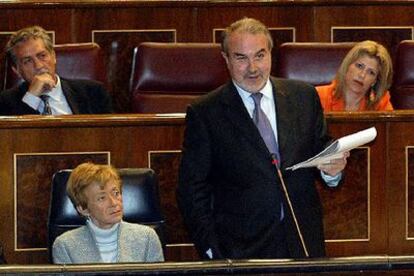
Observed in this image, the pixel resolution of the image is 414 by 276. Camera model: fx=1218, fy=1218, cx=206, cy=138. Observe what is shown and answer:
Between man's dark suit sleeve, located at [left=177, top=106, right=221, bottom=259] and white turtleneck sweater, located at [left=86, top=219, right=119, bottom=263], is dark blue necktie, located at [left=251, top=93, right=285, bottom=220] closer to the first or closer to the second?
man's dark suit sleeve, located at [left=177, top=106, right=221, bottom=259]

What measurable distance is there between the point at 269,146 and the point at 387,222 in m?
0.77

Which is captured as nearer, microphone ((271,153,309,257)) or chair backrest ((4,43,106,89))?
microphone ((271,153,309,257))

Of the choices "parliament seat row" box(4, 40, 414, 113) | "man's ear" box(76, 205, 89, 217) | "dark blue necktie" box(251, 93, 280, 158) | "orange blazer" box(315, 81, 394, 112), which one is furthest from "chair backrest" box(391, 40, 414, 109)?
"man's ear" box(76, 205, 89, 217)

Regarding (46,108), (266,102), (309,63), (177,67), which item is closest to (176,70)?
(177,67)

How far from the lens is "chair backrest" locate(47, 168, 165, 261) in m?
3.37

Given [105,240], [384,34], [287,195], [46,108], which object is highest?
[384,34]

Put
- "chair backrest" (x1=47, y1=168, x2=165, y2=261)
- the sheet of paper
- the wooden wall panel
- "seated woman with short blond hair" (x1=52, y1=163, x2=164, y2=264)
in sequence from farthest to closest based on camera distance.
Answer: the wooden wall panel → "chair backrest" (x1=47, y1=168, x2=165, y2=261) → "seated woman with short blond hair" (x1=52, y1=163, x2=164, y2=264) → the sheet of paper

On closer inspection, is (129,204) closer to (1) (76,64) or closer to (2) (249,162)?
(2) (249,162)

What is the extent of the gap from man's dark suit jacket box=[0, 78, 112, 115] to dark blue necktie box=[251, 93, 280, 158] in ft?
3.66

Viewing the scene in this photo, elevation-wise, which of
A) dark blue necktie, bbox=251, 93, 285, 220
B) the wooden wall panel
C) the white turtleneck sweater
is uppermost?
the wooden wall panel

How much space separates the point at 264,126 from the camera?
3.06m

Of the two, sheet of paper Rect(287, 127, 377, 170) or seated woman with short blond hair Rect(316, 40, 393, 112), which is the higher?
seated woman with short blond hair Rect(316, 40, 393, 112)

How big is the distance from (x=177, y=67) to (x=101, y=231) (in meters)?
1.26

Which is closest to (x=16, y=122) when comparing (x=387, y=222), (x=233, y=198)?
(x=233, y=198)
